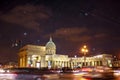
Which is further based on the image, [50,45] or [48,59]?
[50,45]

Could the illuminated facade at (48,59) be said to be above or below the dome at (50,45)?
below

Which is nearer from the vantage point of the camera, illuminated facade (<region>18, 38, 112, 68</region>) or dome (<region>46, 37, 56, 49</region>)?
illuminated facade (<region>18, 38, 112, 68</region>)

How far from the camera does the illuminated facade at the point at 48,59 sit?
152m

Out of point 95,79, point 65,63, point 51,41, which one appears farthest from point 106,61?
point 95,79

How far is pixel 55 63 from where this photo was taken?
557ft

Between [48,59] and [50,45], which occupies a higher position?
[50,45]

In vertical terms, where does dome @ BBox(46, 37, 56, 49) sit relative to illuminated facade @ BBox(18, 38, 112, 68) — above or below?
above

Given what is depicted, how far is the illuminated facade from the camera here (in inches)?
5984

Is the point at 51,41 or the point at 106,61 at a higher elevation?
the point at 51,41

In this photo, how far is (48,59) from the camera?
166 m

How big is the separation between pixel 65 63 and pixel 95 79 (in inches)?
5908

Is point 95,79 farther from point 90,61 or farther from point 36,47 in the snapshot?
point 90,61

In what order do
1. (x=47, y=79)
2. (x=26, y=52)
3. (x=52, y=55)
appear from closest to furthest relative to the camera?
1. (x=47, y=79)
2. (x=26, y=52)
3. (x=52, y=55)

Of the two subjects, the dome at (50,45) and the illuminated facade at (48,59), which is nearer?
the illuminated facade at (48,59)
